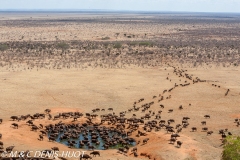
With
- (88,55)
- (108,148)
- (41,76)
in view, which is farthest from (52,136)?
(88,55)

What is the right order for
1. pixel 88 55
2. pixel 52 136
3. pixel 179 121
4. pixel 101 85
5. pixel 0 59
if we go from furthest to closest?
1. pixel 88 55
2. pixel 0 59
3. pixel 101 85
4. pixel 179 121
5. pixel 52 136

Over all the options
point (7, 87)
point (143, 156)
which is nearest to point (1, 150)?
point (143, 156)

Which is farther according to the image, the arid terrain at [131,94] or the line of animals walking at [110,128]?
the arid terrain at [131,94]

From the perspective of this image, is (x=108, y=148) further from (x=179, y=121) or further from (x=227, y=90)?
(x=227, y=90)

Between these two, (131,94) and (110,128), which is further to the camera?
(131,94)

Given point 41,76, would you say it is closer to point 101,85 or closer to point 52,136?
point 101,85

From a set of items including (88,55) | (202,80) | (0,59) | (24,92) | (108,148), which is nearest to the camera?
(108,148)

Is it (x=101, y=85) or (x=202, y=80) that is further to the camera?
(x=202, y=80)

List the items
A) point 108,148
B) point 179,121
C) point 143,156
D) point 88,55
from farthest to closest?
point 88,55 → point 179,121 → point 108,148 → point 143,156

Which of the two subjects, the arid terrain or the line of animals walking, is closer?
the line of animals walking
